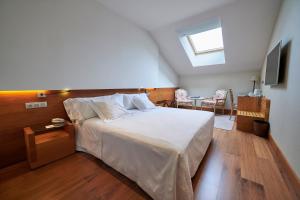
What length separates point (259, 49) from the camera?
3.63 metres

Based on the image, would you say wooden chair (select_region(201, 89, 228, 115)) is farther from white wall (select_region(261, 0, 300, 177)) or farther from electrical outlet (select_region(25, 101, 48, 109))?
electrical outlet (select_region(25, 101, 48, 109))

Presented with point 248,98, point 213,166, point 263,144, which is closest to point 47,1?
point 213,166

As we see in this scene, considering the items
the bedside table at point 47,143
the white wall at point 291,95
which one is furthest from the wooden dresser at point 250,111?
the bedside table at point 47,143

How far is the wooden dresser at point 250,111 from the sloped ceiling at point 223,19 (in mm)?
1433

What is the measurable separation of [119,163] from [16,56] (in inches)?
78.7

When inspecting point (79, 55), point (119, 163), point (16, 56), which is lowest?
point (119, 163)

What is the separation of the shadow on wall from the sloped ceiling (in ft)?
3.76

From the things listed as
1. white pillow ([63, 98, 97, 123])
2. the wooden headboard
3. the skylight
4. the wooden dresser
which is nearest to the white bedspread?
white pillow ([63, 98, 97, 123])

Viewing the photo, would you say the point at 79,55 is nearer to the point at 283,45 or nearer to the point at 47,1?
the point at 47,1

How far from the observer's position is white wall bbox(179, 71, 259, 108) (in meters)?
4.74

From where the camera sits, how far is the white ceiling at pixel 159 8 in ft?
8.49

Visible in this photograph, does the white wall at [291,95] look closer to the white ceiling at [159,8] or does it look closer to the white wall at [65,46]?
the white ceiling at [159,8]

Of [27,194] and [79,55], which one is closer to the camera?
[27,194]

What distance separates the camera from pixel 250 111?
356 centimetres
